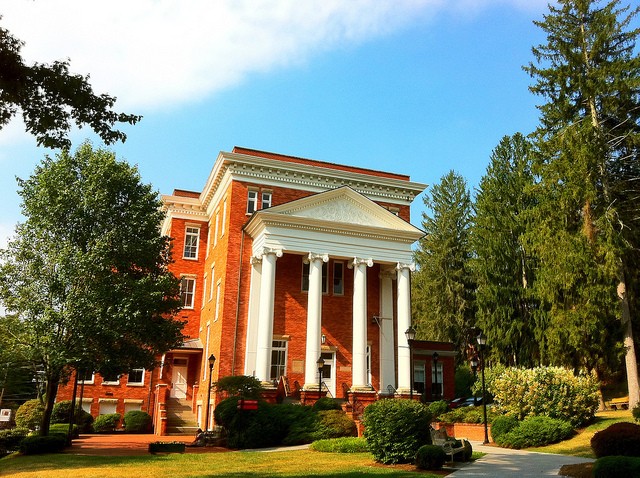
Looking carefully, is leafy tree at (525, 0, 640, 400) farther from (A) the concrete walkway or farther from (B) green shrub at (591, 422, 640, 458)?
(B) green shrub at (591, 422, 640, 458)

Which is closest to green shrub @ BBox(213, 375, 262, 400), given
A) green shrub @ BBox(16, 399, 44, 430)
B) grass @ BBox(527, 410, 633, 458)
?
grass @ BBox(527, 410, 633, 458)

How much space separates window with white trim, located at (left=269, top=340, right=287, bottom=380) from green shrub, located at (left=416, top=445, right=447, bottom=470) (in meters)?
15.9

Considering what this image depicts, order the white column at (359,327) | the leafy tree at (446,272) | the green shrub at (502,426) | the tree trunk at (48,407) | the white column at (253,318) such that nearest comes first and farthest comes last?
the green shrub at (502,426) < the tree trunk at (48,407) < the white column at (359,327) < the white column at (253,318) < the leafy tree at (446,272)

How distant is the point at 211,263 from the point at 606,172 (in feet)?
78.4

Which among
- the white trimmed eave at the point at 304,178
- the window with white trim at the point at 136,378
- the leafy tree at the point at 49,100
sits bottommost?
the window with white trim at the point at 136,378

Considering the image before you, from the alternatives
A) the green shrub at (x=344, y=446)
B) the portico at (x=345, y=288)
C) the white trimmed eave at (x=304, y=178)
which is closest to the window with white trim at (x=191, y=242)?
the white trimmed eave at (x=304, y=178)

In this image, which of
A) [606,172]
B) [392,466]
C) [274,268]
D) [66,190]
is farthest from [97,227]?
[606,172]

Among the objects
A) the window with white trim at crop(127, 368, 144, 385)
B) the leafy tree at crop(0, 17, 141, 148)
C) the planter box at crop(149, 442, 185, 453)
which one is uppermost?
the leafy tree at crop(0, 17, 141, 148)

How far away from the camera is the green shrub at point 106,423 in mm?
33250

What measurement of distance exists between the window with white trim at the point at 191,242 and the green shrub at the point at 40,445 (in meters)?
19.7

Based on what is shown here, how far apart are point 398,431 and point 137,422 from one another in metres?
22.8

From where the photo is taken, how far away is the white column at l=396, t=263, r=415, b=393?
2956 cm

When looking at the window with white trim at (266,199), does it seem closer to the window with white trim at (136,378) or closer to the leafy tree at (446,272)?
the window with white trim at (136,378)

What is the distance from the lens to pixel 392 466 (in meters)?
15.1
